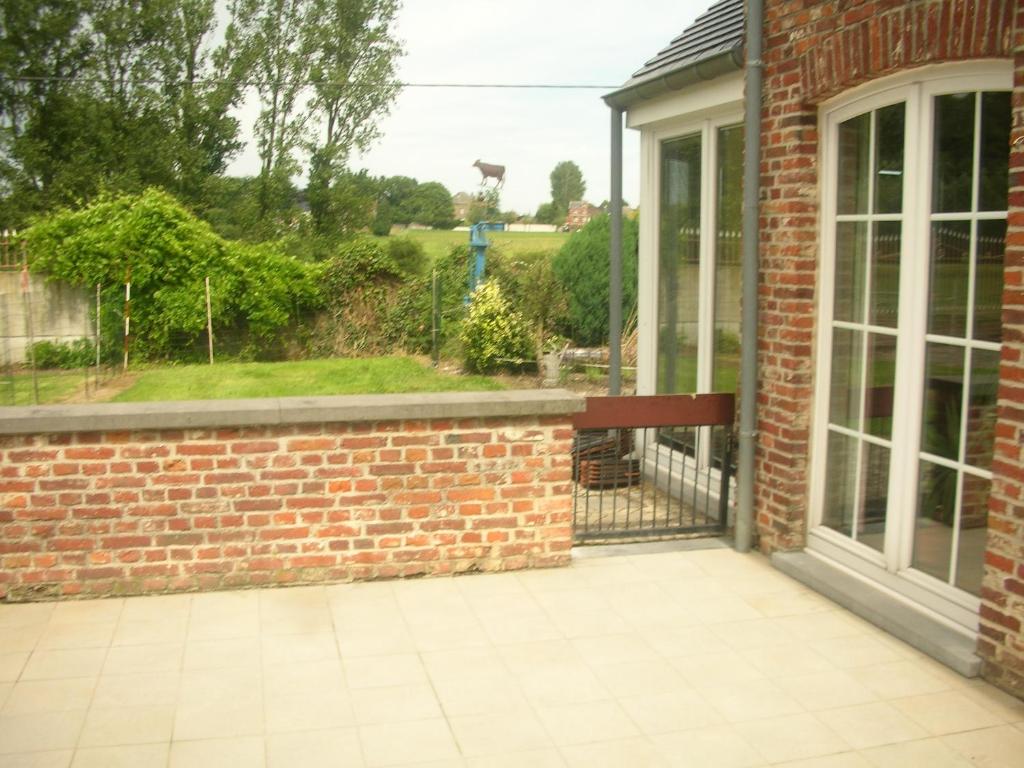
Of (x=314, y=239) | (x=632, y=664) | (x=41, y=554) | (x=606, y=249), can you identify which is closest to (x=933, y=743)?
(x=632, y=664)

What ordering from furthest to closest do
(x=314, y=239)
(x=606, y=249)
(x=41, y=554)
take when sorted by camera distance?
(x=314, y=239), (x=606, y=249), (x=41, y=554)

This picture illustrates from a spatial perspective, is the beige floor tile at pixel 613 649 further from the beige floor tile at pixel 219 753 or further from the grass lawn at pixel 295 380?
the grass lawn at pixel 295 380

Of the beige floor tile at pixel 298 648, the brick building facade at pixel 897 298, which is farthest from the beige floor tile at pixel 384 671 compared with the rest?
the brick building facade at pixel 897 298

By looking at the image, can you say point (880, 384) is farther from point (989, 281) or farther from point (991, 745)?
point (991, 745)

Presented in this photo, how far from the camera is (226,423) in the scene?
187 inches

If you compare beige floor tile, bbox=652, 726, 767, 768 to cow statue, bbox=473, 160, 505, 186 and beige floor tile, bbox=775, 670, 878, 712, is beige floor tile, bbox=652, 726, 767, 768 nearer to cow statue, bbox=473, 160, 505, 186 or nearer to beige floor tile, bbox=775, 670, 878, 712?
beige floor tile, bbox=775, 670, 878, 712

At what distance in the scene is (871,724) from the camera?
11.7 feet

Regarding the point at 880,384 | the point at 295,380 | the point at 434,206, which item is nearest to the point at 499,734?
the point at 880,384

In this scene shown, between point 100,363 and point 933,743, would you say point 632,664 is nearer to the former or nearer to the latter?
point 933,743

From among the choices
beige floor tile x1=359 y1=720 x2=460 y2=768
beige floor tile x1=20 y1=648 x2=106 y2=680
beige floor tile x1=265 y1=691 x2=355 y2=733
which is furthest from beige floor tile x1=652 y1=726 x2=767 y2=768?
beige floor tile x1=20 y1=648 x2=106 y2=680

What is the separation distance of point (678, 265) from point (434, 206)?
18.8 meters

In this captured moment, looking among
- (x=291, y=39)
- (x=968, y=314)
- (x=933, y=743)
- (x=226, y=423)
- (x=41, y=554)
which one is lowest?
(x=933, y=743)

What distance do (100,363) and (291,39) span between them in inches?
505

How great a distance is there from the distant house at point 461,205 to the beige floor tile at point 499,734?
21.8 metres
